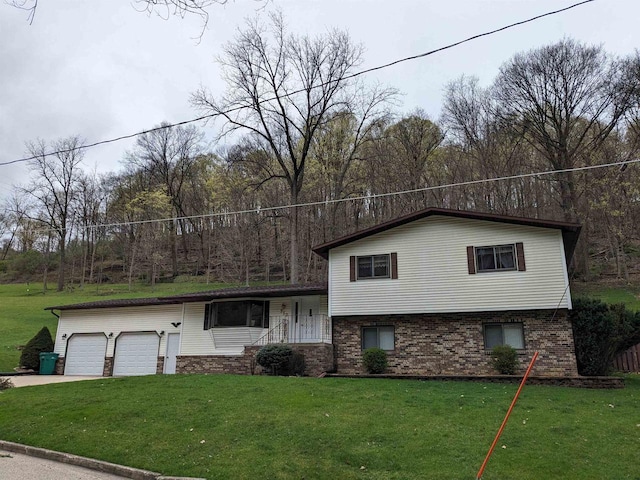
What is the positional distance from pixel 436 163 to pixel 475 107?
4.50 m

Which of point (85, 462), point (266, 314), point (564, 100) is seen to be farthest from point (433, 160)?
point (85, 462)

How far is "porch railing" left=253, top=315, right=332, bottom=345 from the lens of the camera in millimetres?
17984

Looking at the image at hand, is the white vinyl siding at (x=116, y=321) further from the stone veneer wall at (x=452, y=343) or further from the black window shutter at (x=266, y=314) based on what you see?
the stone veneer wall at (x=452, y=343)

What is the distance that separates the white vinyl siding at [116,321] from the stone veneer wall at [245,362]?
A: 82.4 inches

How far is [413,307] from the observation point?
647 inches

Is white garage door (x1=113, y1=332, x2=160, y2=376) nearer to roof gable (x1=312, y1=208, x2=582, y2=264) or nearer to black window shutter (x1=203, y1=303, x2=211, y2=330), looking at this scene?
black window shutter (x1=203, y1=303, x2=211, y2=330)

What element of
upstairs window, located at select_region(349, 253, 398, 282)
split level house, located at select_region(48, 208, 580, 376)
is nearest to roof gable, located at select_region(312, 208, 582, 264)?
split level house, located at select_region(48, 208, 580, 376)

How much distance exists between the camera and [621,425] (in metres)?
8.41

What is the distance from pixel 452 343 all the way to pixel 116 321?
1511 cm

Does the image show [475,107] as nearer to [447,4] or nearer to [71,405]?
[447,4]

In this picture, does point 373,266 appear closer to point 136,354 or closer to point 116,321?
point 136,354

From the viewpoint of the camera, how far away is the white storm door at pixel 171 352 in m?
20.1

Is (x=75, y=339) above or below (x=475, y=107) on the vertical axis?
below

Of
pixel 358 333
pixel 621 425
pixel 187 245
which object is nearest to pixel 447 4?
pixel 621 425
